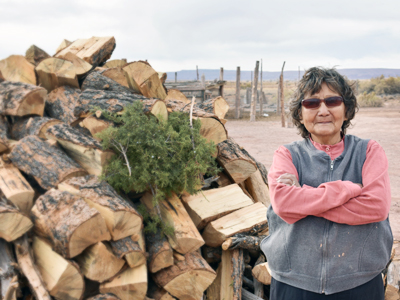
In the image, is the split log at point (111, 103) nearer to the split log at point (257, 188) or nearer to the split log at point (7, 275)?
the split log at point (257, 188)

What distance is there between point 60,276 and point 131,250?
20.9 inches

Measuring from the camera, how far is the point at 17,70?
174 inches

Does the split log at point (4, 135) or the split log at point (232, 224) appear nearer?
the split log at point (232, 224)

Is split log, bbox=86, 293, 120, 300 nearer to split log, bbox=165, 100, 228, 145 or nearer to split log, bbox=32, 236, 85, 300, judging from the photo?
split log, bbox=32, 236, 85, 300

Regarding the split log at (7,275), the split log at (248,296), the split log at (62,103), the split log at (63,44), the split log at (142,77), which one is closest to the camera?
the split log at (7,275)

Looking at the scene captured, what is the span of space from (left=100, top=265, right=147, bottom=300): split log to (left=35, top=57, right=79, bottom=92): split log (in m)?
2.65

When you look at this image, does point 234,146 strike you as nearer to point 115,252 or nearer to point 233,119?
point 115,252

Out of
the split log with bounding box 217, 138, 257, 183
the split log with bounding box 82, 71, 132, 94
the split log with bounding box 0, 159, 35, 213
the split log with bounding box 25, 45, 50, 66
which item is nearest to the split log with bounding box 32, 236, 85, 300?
the split log with bounding box 0, 159, 35, 213

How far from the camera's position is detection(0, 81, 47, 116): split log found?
3.81m

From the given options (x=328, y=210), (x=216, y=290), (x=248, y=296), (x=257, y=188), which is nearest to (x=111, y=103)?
(x=257, y=188)

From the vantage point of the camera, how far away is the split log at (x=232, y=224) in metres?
3.33

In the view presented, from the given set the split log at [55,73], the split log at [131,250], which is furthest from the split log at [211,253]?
the split log at [55,73]

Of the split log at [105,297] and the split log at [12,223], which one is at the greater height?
the split log at [12,223]

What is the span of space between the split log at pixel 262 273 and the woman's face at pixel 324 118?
172 centimetres
